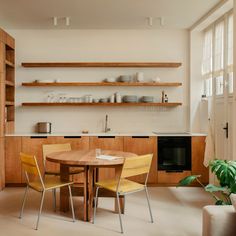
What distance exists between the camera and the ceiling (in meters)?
4.67

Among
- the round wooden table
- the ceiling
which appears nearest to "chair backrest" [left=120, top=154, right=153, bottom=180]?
the round wooden table

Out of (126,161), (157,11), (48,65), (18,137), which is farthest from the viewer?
(48,65)

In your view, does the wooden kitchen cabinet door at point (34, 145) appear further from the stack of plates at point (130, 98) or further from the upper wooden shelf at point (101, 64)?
the stack of plates at point (130, 98)

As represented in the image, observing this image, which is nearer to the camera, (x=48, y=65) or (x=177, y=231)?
(x=177, y=231)

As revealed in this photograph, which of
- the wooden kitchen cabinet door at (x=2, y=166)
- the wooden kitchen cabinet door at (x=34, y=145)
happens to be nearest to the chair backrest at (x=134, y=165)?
the wooden kitchen cabinet door at (x=34, y=145)

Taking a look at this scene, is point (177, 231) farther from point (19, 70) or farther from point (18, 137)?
point (19, 70)

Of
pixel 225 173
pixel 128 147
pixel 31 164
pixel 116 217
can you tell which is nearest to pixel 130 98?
pixel 128 147

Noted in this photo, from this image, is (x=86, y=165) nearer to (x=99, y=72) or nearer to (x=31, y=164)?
(x=31, y=164)

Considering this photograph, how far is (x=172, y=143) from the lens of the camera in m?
5.59

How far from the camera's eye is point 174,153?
5.62m

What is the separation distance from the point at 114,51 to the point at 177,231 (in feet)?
12.1

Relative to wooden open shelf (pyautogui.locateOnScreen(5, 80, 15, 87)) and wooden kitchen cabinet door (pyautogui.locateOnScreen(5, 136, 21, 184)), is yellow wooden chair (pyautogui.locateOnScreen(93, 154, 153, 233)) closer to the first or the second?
wooden kitchen cabinet door (pyautogui.locateOnScreen(5, 136, 21, 184))

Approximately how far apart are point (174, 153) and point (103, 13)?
2.55 metres

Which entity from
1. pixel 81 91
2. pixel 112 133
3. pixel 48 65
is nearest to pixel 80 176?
pixel 112 133
